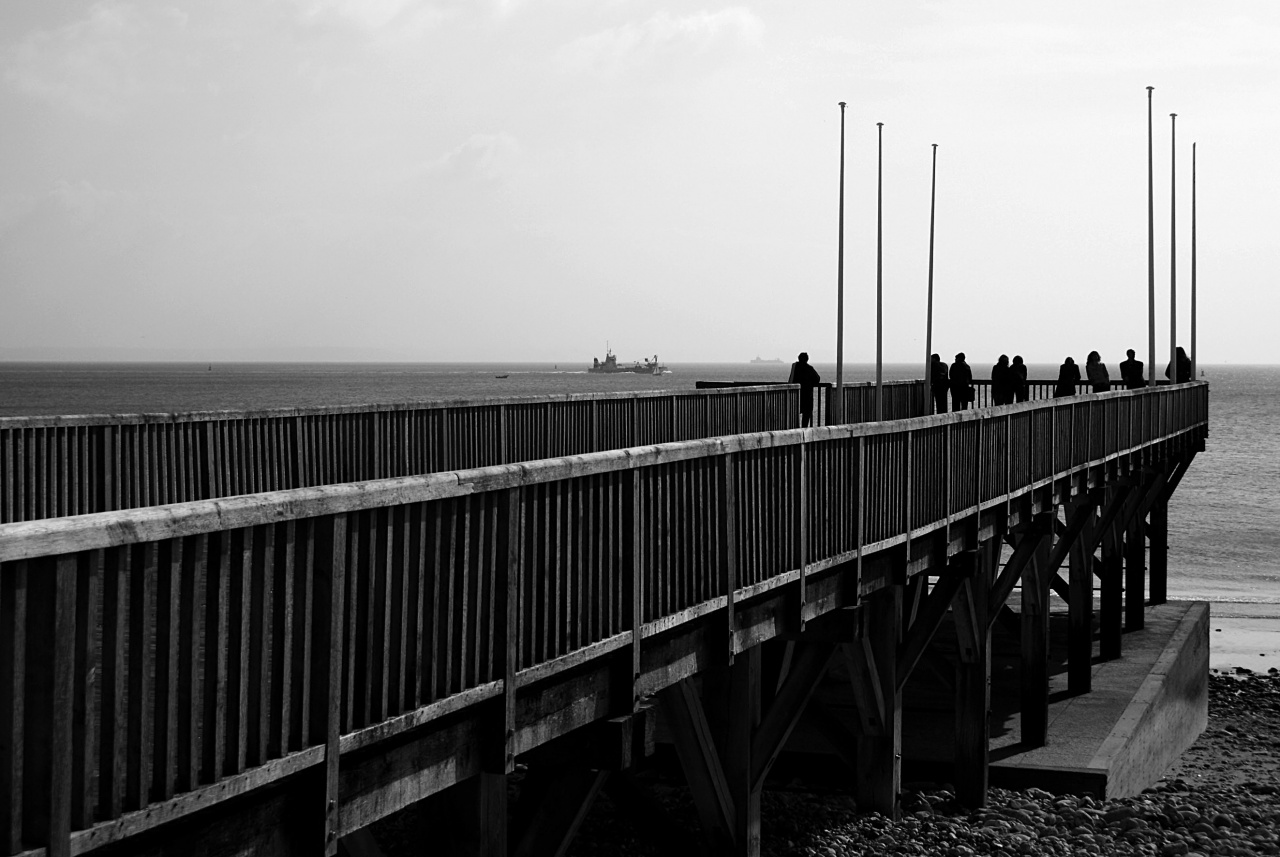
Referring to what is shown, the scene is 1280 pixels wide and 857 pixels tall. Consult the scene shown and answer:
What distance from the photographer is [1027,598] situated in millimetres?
21328

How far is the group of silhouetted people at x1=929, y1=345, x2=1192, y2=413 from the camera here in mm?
28625

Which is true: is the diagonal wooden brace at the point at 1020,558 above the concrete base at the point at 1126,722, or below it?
above

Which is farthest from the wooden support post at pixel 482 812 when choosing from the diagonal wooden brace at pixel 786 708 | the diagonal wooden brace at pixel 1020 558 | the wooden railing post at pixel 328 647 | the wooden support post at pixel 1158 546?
the wooden support post at pixel 1158 546

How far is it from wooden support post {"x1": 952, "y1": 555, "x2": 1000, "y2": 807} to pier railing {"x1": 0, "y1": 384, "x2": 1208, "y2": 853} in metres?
7.69

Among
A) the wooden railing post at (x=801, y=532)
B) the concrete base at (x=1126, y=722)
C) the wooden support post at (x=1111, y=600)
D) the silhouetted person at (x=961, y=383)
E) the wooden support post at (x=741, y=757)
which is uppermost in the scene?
the silhouetted person at (x=961, y=383)

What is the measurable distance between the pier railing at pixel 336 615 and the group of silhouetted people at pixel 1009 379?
63.4 ft

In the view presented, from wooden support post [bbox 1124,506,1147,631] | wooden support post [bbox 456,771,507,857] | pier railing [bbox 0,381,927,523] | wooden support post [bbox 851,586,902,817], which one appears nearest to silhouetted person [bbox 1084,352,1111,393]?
wooden support post [bbox 1124,506,1147,631]

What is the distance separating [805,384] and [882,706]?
37.3ft

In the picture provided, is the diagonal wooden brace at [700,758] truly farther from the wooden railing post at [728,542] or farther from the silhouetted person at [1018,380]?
the silhouetted person at [1018,380]

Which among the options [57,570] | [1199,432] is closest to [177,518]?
[57,570]

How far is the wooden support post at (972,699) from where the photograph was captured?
17.2m

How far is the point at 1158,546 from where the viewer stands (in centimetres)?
3469

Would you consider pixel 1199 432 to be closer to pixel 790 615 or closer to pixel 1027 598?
pixel 1027 598

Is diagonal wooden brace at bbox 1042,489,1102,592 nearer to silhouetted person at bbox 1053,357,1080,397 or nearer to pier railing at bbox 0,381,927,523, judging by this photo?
silhouetted person at bbox 1053,357,1080,397
